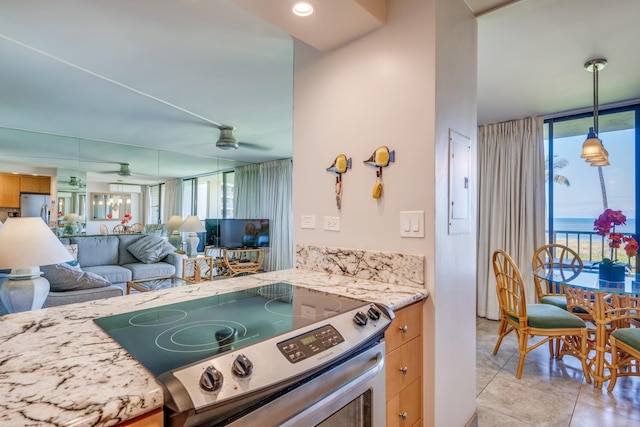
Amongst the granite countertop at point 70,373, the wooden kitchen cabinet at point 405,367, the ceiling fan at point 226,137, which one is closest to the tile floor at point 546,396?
the wooden kitchen cabinet at point 405,367

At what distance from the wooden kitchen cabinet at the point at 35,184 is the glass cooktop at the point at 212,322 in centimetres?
561

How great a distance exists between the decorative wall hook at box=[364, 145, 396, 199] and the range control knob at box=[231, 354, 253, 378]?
1.05 metres

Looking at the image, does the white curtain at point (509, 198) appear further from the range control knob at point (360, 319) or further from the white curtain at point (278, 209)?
the white curtain at point (278, 209)

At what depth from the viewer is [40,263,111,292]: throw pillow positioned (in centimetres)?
317

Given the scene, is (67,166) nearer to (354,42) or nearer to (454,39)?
(354,42)

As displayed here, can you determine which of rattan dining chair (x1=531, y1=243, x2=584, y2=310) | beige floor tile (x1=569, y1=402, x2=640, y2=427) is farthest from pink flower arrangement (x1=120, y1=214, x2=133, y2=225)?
beige floor tile (x1=569, y1=402, x2=640, y2=427)

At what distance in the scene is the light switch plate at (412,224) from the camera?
146cm

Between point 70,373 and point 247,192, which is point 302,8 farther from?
point 247,192

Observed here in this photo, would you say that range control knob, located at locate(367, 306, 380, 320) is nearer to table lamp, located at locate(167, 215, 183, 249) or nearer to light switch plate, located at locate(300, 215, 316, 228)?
light switch plate, located at locate(300, 215, 316, 228)

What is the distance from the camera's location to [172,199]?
252 inches

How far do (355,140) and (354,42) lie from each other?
20.7 inches

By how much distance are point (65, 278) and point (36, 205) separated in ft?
9.90

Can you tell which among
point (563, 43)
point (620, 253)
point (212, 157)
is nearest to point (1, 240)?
point (563, 43)

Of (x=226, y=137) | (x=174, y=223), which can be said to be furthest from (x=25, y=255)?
(x=174, y=223)
